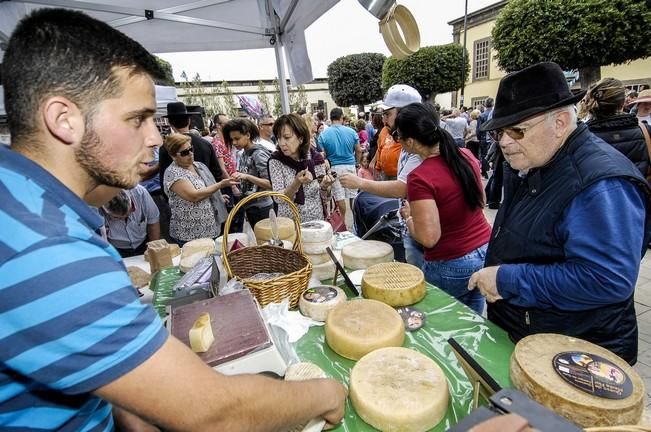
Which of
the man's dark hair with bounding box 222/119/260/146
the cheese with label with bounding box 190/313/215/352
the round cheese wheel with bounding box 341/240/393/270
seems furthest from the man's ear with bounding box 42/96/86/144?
the man's dark hair with bounding box 222/119/260/146

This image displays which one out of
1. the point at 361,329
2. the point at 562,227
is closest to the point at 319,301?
the point at 361,329

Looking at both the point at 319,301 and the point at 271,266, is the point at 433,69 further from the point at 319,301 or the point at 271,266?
the point at 319,301

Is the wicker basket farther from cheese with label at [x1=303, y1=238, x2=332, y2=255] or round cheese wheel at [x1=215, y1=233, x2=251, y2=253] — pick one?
round cheese wheel at [x1=215, y1=233, x2=251, y2=253]

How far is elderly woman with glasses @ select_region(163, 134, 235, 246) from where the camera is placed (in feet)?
9.87

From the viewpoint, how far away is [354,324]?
1.32 meters

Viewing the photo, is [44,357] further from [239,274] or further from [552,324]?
[552,324]

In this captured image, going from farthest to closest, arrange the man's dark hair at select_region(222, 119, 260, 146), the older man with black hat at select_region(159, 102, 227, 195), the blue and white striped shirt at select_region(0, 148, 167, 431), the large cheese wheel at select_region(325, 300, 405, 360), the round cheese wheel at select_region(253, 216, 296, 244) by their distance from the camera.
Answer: the man's dark hair at select_region(222, 119, 260, 146), the older man with black hat at select_region(159, 102, 227, 195), the round cheese wheel at select_region(253, 216, 296, 244), the large cheese wheel at select_region(325, 300, 405, 360), the blue and white striped shirt at select_region(0, 148, 167, 431)

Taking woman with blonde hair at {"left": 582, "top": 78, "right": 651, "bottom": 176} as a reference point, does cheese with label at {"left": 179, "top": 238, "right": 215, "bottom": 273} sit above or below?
below

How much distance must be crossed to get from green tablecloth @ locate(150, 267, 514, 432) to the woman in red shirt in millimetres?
539

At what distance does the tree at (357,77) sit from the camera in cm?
3284

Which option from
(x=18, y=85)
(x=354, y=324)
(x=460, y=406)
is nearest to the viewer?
(x=18, y=85)

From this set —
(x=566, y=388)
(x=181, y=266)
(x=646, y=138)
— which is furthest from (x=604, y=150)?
(x=646, y=138)

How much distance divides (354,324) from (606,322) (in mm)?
974

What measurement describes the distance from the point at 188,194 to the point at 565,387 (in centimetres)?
295
